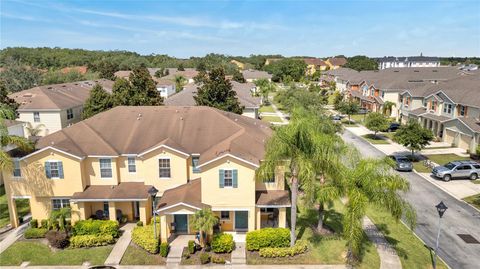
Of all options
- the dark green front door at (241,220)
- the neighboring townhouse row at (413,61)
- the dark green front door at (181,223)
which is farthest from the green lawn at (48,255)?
the neighboring townhouse row at (413,61)

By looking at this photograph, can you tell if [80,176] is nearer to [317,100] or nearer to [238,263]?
[238,263]

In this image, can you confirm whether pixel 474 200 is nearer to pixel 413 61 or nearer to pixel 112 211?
pixel 112 211

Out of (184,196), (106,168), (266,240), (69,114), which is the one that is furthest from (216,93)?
(266,240)

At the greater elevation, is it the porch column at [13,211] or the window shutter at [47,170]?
the window shutter at [47,170]

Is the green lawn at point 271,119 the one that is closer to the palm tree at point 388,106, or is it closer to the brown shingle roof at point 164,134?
the palm tree at point 388,106

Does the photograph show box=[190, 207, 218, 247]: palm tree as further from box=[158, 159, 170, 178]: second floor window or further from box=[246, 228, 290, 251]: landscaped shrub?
box=[158, 159, 170, 178]: second floor window

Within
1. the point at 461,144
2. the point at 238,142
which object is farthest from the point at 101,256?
the point at 461,144

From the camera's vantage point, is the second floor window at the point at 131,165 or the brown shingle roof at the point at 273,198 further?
the second floor window at the point at 131,165
